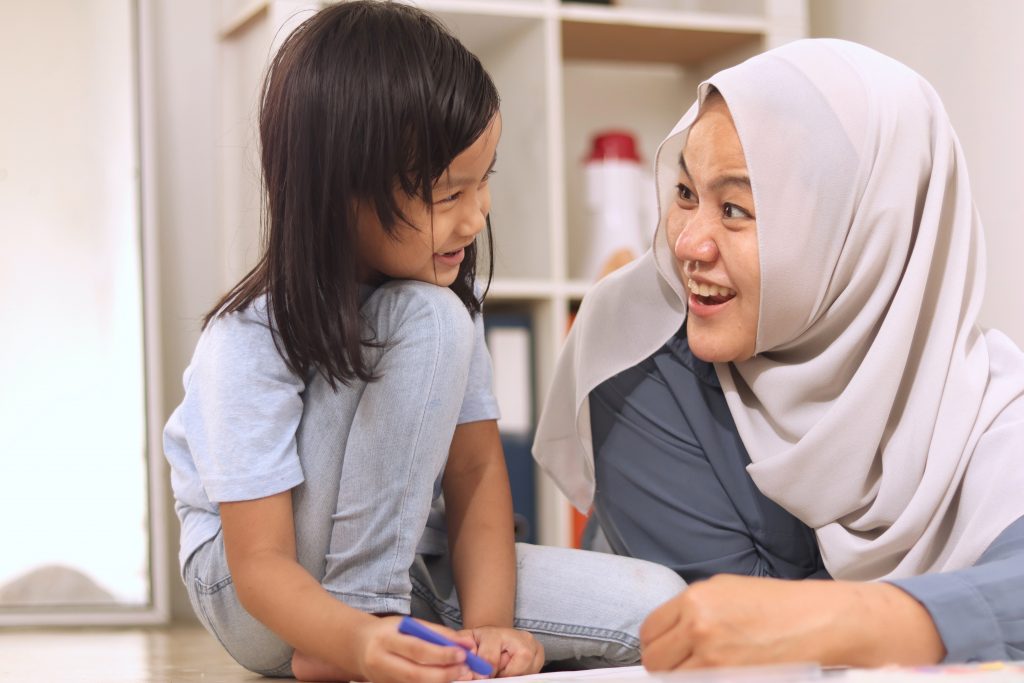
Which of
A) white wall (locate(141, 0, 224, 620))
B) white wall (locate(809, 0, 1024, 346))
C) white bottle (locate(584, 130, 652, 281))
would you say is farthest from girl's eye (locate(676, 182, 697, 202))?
white wall (locate(141, 0, 224, 620))

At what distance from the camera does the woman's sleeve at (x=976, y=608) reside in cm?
81

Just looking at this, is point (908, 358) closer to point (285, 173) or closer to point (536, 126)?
point (285, 173)

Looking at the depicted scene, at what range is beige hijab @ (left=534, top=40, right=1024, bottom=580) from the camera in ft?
3.53

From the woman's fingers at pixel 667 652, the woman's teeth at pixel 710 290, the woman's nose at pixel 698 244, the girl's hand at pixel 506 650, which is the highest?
the woman's nose at pixel 698 244

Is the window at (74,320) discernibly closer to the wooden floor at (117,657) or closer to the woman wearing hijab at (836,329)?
the wooden floor at (117,657)

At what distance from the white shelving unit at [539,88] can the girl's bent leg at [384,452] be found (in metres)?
0.88

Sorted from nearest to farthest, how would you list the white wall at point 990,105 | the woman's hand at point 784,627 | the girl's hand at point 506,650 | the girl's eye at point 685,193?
the woman's hand at point 784,627 < the girl's hand at point 506,650 < the girl's eye at point 685,193 < the white wall at point 990,105

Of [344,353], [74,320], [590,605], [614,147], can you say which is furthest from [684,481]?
[74,320]

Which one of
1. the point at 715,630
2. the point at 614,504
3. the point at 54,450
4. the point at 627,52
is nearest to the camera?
the point at 715,630

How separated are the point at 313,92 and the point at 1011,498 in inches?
27.2

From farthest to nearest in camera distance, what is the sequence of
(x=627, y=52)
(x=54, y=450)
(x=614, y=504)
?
1. (x=627, y=52)
2. (x=54, y=450)
3. (x=614, y=504)

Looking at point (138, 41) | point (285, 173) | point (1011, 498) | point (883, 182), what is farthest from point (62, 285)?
point (1011, 498)

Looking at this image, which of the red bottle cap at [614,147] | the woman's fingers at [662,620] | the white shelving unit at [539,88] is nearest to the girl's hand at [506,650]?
the woman's fingers at [662,620]

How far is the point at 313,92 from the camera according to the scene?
1.01 meters
